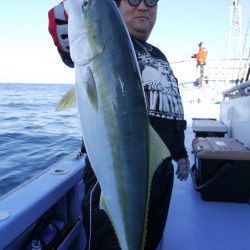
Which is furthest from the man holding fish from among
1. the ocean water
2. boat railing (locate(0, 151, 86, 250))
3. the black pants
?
the ocean water

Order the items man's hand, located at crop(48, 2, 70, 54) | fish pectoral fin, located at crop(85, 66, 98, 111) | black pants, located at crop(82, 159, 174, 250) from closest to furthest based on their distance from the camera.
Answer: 1. fish pectoral fin, located at crop(85, 66, 98, 111)
2. man's hand, located at crop(48, 2, 70, 54)
3. black pants, located at crop(82, 159, 174, 250)

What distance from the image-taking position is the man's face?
1799mm

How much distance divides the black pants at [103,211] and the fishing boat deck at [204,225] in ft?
2.06

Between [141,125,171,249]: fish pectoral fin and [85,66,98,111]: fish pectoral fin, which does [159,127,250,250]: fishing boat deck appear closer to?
[141,125,171,249]: fish pectoral fin

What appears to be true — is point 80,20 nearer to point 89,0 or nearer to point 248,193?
point 89,0

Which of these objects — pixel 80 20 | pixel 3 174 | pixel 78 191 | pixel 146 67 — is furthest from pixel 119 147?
pixel 3 174

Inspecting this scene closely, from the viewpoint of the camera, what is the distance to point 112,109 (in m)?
1.17

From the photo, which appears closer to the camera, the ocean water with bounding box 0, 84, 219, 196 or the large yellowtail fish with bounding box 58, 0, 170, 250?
the large yellowtail fish with bounding box 58, 0, 170, 250

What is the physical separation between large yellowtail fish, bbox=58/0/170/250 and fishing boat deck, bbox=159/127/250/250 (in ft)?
4.26

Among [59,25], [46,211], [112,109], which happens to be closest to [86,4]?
[59,25]

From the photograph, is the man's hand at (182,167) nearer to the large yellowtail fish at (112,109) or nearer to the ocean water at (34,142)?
the large yellowtail fish at (112,109)

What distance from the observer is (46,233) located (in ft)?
7.50

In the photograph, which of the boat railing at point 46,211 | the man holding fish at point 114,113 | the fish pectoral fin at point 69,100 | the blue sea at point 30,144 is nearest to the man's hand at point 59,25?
the man holding fish at point 114,113

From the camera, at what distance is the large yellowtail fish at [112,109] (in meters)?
1.16
